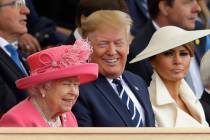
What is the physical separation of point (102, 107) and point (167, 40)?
3.11 ft

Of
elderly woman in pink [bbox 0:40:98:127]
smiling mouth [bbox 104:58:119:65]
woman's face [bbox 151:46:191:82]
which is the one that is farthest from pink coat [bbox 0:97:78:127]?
woman's face [bbox 151:46:191:82]

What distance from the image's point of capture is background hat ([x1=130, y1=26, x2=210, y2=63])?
20.1 feet

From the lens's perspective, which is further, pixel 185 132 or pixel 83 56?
pixel 83 56

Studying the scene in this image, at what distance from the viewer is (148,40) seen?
22.8ft

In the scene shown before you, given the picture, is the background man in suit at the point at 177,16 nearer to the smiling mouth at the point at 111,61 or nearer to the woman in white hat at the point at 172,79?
the woman in white hat at the point at 172,79

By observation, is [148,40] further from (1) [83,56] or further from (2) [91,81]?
(1) [83,56]

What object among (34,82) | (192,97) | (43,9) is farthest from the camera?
(43,9)

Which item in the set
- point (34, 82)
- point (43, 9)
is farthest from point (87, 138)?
point (43, 9)

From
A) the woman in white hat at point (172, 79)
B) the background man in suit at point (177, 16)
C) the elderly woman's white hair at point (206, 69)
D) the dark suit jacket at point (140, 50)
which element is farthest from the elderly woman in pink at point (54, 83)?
the background man in suit at point (177, 16)

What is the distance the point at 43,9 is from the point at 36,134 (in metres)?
4.96

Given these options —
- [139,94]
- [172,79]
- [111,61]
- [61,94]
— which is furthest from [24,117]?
[172,79]

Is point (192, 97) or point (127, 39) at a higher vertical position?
point (127, 39)

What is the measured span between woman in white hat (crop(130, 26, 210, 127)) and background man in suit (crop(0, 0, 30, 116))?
87cm

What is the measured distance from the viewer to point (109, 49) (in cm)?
570
